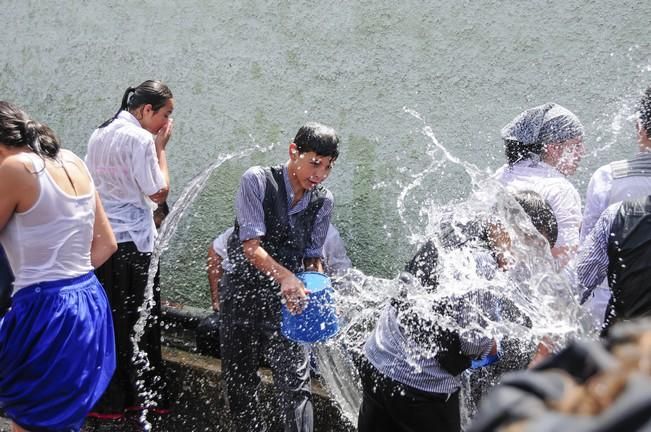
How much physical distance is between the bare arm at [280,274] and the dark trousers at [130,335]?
0.83 meters

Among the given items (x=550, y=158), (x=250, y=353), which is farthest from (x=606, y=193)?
(x=250, y=353)

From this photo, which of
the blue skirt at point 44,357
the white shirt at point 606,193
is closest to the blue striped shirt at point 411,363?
the white shirt at point 606,193

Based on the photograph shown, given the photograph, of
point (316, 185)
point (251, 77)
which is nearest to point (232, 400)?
point (316, 185)

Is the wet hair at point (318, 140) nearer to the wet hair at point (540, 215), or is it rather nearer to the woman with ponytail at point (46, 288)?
the woman with ponytail at point (46, 288)

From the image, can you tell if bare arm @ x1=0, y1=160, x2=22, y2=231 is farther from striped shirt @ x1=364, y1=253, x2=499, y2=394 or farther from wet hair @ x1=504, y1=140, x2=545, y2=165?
wet hair @ x1=504, y1=140, x2=545, y2=165

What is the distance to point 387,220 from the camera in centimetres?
512

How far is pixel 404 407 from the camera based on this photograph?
286cm

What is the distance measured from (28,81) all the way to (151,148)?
9.70 ft

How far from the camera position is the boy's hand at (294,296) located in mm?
3578

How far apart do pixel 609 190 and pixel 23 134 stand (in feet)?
8.22

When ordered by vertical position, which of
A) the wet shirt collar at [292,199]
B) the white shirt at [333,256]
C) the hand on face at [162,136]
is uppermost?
the hand on face at [162,136]

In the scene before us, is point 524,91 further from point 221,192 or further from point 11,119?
point 11,119

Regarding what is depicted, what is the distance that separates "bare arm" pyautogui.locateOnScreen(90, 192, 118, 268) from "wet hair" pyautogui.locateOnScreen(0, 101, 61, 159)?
1.06ft

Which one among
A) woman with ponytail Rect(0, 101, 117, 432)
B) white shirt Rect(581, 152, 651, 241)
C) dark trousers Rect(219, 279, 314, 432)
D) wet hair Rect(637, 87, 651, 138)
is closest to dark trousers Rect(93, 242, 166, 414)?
dark trousers Rect(219, 279, 314, 432)
